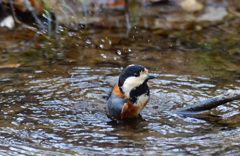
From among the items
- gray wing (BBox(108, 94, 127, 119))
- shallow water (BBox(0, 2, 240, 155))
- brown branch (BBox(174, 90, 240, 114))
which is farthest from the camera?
gray wing (BBox(108, 94, 127, 119))

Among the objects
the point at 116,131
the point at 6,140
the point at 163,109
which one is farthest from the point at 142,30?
the point at 6,140

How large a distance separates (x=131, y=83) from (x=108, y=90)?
996 mm

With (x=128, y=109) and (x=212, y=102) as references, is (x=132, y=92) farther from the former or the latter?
(x=212, y=102)

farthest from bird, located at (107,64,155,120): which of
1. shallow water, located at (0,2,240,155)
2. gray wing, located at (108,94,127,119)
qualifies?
shallow water, located at (0,2,240,155)

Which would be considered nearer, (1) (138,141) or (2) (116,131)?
(1) (138,141)

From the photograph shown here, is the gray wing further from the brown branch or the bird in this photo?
the brown branch

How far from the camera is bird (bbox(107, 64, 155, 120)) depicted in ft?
14.5

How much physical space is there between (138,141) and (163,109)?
0.99 meters

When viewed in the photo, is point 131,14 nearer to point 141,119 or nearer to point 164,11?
point 164,11

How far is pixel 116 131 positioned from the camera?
418cm

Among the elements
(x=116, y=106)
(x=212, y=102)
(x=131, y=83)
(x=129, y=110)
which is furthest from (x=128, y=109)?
(x=212, y=102)

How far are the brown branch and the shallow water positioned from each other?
0.09m

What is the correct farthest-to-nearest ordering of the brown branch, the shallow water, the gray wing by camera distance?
the gray wing
the brown branch
the shallow water

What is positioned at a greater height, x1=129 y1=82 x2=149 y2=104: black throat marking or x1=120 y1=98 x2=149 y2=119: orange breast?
x1=129 y1=82 x2=149 y2=104: black throat marking
